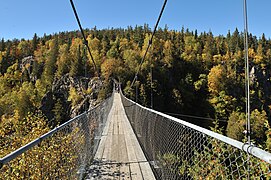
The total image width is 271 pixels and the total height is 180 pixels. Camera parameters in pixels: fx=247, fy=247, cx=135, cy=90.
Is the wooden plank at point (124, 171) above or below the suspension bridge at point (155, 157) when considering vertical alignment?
below

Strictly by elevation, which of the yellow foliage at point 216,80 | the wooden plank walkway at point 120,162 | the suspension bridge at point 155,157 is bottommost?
the wooden plank walkway at point 120,162

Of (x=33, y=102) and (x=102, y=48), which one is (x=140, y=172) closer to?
(x=33, y=102)

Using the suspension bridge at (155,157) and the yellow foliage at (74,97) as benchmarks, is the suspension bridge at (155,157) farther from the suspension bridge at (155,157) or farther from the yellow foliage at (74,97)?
the yellow foliage at (74,97)

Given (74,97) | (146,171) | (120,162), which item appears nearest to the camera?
(146,171)

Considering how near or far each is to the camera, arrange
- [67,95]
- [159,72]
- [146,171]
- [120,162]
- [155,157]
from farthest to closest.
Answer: [159,72], [67,95], [120,162], [146,171], [155,157]

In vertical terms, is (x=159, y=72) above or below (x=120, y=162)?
above

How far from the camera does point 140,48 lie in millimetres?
55594

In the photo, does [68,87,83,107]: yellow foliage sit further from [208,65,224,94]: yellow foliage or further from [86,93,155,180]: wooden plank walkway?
[86,93,155,180]: wooden plank walkway

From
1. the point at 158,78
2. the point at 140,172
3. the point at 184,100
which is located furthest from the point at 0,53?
the point at 140,172

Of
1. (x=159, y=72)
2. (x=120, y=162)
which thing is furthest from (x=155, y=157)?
(x=159, y=72)

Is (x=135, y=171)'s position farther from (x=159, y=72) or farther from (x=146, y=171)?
(x=159, y=72)

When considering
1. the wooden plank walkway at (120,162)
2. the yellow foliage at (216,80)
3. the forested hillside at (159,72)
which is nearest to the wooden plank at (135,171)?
the wooden plank walkway at (120,162)

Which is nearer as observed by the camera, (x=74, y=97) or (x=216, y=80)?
(x=74, y=97)

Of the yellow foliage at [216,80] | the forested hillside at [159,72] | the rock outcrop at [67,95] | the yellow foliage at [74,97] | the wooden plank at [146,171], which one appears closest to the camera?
the wooden plank at [146,171]
